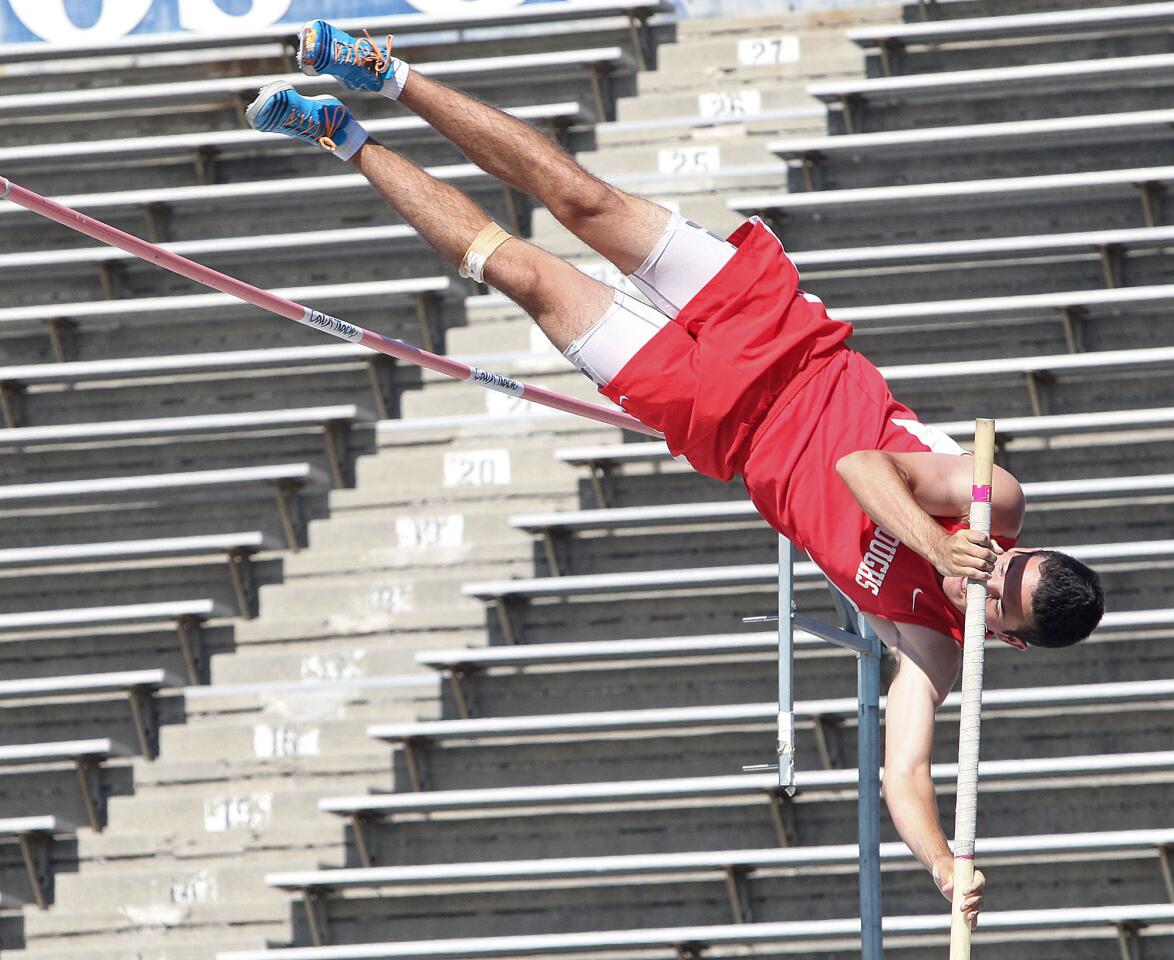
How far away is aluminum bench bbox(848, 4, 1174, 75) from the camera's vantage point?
17.8 ft

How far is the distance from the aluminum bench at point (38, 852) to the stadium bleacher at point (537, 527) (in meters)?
0.01

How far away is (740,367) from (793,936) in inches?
80.1

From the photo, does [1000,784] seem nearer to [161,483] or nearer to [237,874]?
[237,874]

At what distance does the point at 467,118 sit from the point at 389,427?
2.49 metres

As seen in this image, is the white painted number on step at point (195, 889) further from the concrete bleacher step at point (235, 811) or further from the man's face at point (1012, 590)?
the man's face at point (1012, 590)

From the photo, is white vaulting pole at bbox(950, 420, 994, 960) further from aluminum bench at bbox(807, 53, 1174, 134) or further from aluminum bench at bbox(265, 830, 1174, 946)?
aluminum bench at bbox(807, 53, 1174, 134)

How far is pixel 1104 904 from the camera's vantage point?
4.53m

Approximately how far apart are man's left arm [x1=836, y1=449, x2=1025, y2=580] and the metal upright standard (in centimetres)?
47

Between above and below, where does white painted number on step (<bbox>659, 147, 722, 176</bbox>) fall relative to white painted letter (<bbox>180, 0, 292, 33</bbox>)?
below

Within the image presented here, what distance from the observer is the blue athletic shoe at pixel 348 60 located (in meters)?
3.12

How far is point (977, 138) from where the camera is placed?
17.5ft

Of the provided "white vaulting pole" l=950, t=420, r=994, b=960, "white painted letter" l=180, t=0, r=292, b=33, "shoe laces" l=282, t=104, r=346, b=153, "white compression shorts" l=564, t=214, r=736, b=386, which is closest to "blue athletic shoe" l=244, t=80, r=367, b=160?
"shoe laces" l=282, t=104, r=346, b=153

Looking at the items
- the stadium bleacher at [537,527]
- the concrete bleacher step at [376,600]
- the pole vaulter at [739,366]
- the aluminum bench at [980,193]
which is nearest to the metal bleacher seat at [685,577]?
the stadium bleacher at [537,527]

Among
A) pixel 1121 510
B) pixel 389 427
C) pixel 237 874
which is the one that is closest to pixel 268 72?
pixel 389 427
